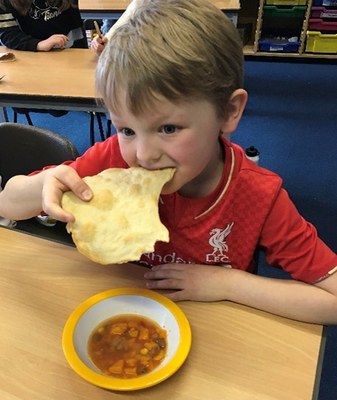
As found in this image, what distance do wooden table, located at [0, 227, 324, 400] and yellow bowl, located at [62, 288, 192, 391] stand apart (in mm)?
34

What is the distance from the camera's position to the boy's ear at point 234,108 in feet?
2.74

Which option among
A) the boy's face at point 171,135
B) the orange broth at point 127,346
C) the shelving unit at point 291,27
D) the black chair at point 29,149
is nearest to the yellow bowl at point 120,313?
the orange broth at point 127,346

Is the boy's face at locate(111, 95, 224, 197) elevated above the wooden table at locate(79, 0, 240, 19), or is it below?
above

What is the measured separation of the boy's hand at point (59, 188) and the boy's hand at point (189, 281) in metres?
0.23

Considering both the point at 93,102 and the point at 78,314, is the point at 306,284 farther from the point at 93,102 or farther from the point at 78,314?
the point at 93,102

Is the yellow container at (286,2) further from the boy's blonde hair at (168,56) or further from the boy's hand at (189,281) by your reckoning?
the boy's hand at (189,281)

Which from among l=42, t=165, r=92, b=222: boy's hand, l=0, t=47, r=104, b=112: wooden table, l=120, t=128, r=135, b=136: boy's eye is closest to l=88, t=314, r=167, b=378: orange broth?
l=42, t=165, r=92, b=222: boy's hand

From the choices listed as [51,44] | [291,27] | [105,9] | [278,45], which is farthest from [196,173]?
[291,27]

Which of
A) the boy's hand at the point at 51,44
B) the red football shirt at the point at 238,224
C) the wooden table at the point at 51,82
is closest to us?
the red football shirt at the point at 238,224

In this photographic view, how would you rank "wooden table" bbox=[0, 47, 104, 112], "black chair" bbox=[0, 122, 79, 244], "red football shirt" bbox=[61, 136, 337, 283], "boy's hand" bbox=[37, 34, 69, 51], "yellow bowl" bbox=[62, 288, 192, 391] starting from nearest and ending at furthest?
"yellow bowl" bbox=[62, 288, 192, 391], "red football shirt" bbox=[61, 136, 337, 283], "black chair" bbox=[0, 122, 79, 244], "wooden table" bbox=[0, 47, 104, 112], "boy's hand" bbox=[37, 34, 69, 51]

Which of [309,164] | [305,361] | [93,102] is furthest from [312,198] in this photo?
[305,361]

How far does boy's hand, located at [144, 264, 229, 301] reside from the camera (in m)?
0.86

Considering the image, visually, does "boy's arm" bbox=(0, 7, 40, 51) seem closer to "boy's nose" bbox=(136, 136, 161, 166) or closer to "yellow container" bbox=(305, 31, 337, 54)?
"boy's nose" bbox=(136, 136, 161, 166)

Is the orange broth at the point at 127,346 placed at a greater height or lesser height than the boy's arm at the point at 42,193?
lesser
